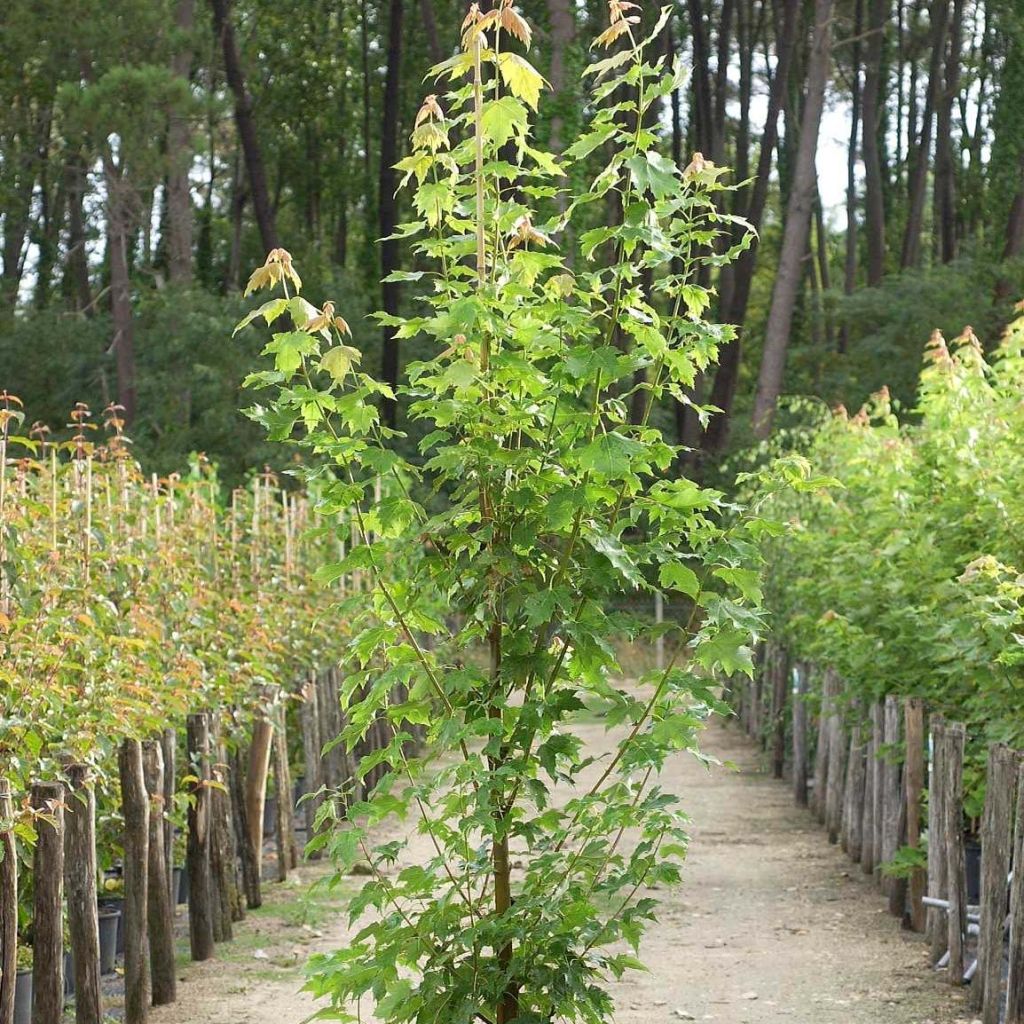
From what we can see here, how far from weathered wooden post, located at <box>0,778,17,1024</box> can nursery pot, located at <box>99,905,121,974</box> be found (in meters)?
1.74

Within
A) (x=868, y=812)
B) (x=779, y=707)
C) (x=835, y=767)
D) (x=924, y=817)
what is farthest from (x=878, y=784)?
(x=779, y=707)

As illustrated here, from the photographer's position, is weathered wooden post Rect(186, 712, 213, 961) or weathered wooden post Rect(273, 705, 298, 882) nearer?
weathered wooden post Rect(186, 712, 213, 961)

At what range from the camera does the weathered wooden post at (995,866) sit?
19.7 feet

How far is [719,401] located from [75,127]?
10.1 meters

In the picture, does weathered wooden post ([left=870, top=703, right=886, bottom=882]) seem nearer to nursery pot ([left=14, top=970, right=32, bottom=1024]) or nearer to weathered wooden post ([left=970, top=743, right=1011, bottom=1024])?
weathered wooden post ([left=970, top=743, right=1011, bottom=1024])

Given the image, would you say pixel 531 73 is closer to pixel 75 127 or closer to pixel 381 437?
pixel 381 437

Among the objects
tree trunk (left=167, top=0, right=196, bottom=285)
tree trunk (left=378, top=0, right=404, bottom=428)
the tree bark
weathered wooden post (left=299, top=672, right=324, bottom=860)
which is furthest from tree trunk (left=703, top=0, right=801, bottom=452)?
weathered wooden post (left=299, top=672, right=324, bottom=860)

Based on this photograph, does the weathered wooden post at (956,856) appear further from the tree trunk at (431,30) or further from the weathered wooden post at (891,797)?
the tree trunk at (431,30)

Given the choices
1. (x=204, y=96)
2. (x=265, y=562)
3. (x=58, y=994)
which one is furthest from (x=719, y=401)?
(x=58, y=994)

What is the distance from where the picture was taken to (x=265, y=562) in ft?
38.9

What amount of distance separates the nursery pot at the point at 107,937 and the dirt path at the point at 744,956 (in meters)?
0.34

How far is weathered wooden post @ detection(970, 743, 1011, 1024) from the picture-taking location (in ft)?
19.7

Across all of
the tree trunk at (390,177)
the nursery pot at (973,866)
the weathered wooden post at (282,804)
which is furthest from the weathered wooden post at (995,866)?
the tree trunk at (390,177)

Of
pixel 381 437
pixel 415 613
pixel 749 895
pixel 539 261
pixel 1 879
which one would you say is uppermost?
pixel 539 261
